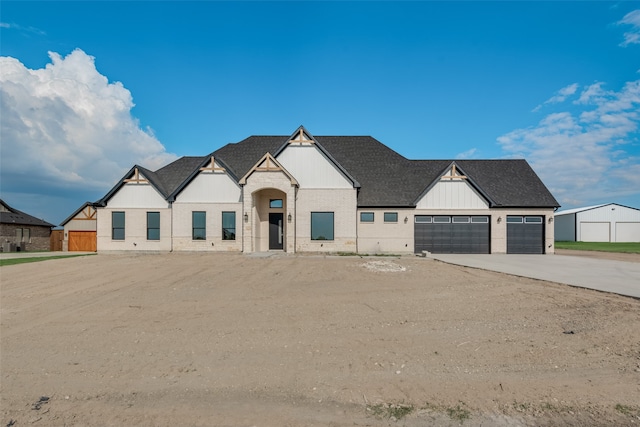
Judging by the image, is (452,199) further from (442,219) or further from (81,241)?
(81,241)

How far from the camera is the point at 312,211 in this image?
2223 cm

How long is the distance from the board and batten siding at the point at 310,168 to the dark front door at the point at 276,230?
3.18m

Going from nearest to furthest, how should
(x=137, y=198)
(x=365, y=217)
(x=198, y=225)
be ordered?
1. (x=198, y=225)
2. (x=365, y=217)
3. (x=137, y=198)

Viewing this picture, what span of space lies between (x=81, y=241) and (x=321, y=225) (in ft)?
84.8

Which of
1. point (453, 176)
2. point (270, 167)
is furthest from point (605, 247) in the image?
point (270, 167)

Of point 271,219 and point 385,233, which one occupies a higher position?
point 271,219

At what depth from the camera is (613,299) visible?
333 inches

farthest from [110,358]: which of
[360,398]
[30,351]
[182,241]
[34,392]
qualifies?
[182,241]

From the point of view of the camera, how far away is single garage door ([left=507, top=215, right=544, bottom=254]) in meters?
23.6

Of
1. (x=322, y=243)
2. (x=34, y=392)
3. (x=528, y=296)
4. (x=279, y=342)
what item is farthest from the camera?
(x=322, y=243)

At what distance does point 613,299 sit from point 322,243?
51.4ft

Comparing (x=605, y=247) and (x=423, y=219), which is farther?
(x=605, y=247)

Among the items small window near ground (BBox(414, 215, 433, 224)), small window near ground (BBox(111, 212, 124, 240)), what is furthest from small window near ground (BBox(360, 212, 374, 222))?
small window near ground (BBox(111, 212, 124, 240))

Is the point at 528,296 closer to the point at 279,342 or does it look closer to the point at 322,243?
the point at 279,342
